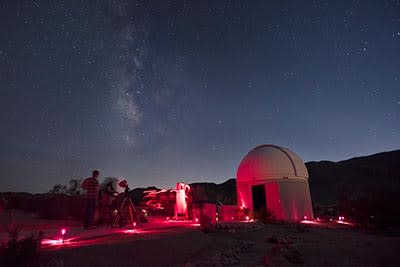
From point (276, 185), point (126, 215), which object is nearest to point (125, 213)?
point (126, 215)

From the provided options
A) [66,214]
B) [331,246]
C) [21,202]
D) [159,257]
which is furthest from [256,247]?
[21,202]

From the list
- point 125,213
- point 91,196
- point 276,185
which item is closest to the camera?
point 91,196

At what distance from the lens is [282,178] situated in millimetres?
16547

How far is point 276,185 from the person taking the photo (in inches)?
645

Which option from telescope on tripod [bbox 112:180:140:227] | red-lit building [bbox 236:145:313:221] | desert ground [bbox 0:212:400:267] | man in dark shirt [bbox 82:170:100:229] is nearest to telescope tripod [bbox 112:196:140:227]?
telescope on tripod [bbox 112:180:140:227]

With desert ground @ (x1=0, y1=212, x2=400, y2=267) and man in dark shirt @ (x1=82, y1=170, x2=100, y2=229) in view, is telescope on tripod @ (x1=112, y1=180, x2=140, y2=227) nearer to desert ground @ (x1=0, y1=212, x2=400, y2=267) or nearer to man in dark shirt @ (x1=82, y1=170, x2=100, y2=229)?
man in dark shirt @ (x1=82, y1=170, x2=100, y2=229)

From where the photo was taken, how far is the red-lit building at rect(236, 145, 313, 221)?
16.2m

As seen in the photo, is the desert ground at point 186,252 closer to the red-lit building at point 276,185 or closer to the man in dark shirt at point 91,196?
the man in dark shirt at point 91,196

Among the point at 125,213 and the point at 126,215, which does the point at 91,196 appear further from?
the point at 126,215

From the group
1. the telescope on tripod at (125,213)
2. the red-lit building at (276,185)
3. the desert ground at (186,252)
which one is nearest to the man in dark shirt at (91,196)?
the telescope on tripod at (125,213)

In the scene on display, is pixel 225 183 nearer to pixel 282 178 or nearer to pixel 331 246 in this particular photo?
pixel 282 178

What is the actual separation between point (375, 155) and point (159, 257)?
80942mm

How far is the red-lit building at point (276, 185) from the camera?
16203mm

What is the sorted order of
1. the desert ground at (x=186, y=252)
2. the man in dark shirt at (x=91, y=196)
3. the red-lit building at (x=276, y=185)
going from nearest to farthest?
1. the desert ground at (x=186, y=252)
2. the man in dark shirt at (x=91, y=196)
3. the red-lit building at (x=276, y=185)
